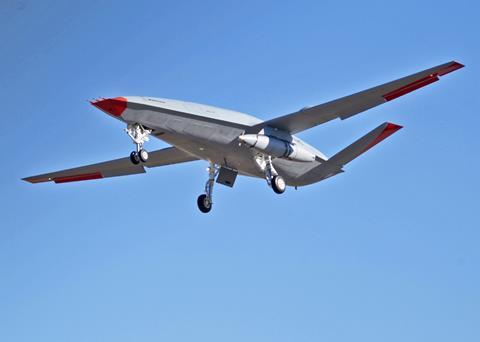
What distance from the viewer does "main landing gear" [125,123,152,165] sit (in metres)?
41.1

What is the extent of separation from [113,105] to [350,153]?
15.2 meters

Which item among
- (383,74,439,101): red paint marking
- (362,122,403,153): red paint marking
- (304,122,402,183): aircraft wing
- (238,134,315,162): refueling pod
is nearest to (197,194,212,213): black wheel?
(238,134,315,162): refueling pod

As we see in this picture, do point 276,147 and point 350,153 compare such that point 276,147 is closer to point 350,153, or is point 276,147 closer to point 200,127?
point 200,127

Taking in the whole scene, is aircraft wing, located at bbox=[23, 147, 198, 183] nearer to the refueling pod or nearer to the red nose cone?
the refueling pod

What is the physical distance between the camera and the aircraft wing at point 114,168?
4959cm

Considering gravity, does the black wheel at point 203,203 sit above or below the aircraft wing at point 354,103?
below

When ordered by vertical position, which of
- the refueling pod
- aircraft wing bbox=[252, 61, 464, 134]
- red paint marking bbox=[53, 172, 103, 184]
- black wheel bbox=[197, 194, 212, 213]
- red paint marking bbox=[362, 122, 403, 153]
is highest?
red paint marking bbox=[53, 172, 103, 184]

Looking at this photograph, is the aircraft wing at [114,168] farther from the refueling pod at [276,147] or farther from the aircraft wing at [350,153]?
the aircraft wing at [350,153]

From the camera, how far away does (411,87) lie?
44.8m

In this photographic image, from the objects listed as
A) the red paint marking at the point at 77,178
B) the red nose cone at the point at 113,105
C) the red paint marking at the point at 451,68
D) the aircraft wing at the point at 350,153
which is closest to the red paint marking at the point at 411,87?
the red paint marking at the point at 451,68

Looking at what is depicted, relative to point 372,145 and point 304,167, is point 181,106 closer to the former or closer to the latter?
point 304,167

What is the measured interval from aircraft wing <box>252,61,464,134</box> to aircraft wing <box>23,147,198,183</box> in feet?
21.9

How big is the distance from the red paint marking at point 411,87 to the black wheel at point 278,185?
7.09 metres

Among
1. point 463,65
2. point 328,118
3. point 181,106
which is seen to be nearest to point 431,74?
point 463,65
